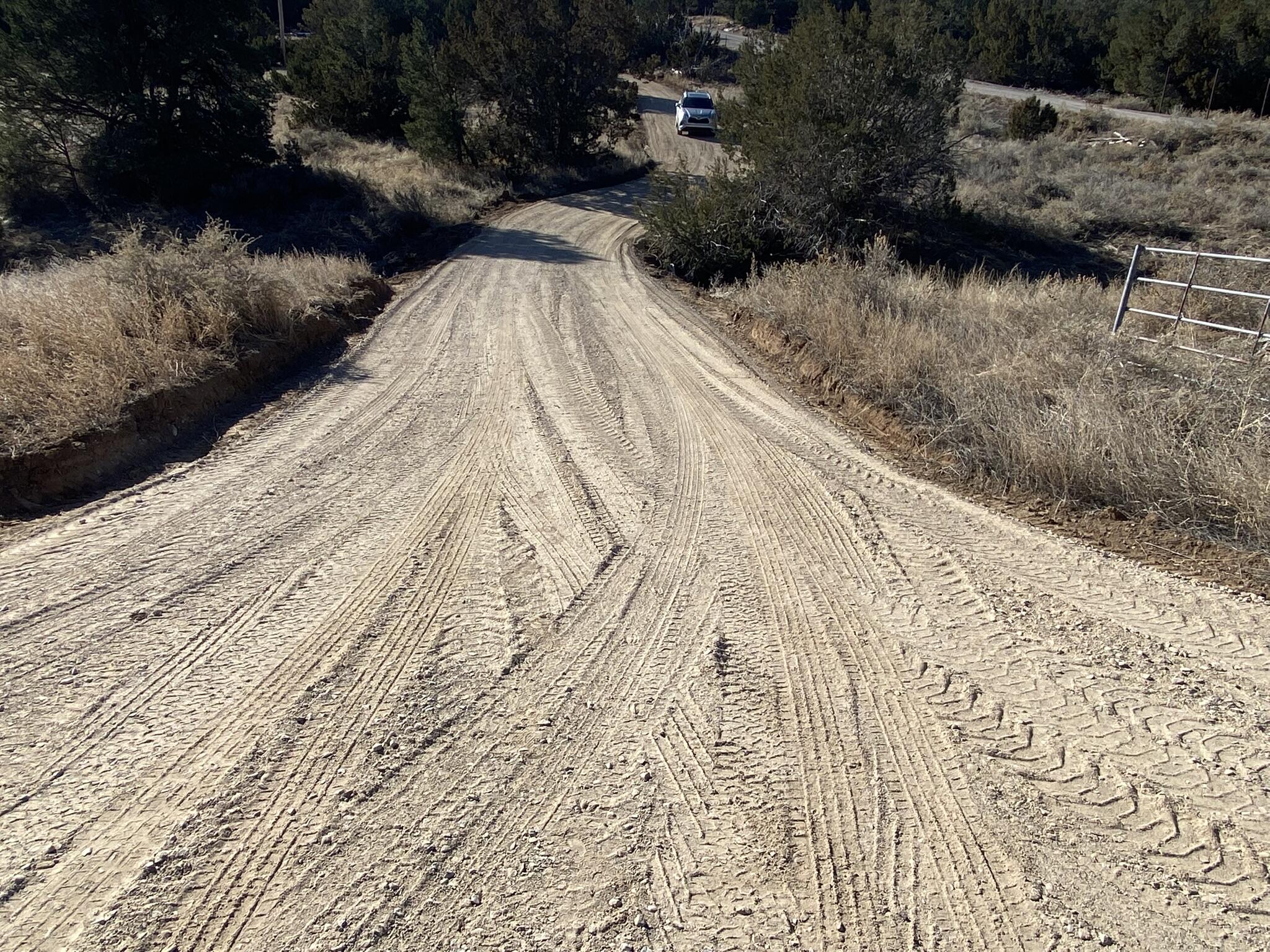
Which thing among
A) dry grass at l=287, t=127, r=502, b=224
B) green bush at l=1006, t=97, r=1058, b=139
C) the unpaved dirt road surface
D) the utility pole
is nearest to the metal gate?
the unpaved dirt road surface

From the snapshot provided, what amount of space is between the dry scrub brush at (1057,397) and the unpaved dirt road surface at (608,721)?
2.75ft

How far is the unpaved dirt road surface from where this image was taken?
115 inches

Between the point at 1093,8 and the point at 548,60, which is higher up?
the point at 1093,8

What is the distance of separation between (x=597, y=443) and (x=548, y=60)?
25.4 meters

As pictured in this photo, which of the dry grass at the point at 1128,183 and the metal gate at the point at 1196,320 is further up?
the dry grass at the point at 1128,183

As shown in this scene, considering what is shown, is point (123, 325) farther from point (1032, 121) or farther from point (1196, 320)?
point (1032, 121)

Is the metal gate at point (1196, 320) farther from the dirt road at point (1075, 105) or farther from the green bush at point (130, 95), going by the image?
the dirt road at point (1075, 105)

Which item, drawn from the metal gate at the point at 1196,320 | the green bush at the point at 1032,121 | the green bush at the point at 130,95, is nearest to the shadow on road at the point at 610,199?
the green bush at the point at 130,95

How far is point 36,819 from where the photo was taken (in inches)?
124

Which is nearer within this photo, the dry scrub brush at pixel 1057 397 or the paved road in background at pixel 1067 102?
the dry scrub brush at pixel 1057 397

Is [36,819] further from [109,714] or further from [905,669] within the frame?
[905,669]

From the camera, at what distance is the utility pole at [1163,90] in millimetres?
39328

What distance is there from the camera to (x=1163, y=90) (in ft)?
130

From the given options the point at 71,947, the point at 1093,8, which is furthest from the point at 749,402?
the point at 1093,8
